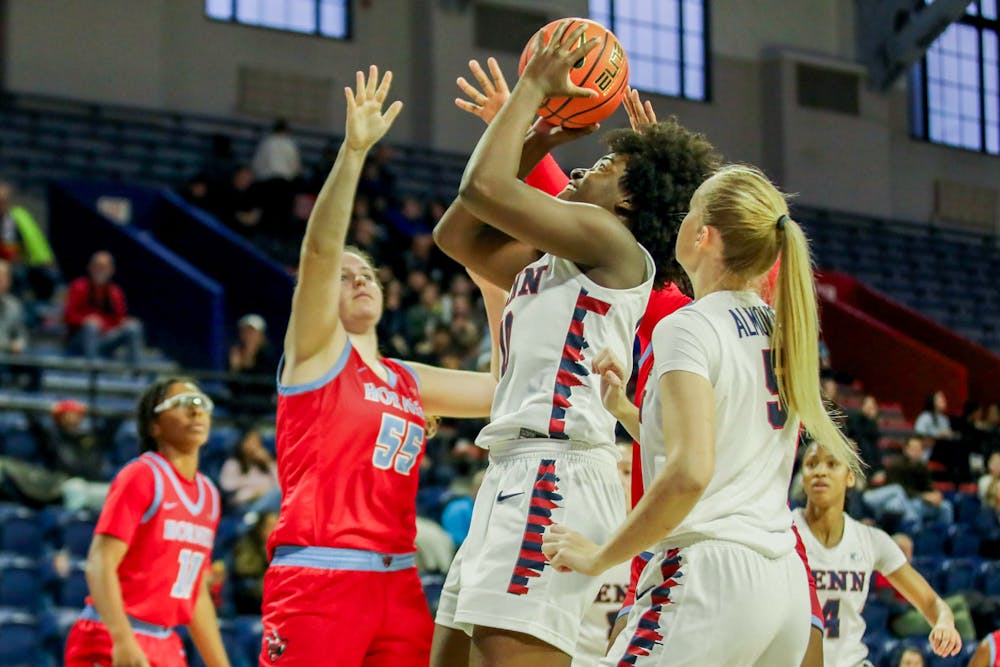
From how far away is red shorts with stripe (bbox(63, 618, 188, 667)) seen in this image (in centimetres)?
478

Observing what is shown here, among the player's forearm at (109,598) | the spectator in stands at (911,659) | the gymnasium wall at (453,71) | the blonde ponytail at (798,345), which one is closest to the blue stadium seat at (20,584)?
the player's forearm at (109,598)

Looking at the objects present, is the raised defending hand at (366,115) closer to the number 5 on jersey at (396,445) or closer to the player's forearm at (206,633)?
the number 5 on jersey at (396,445)

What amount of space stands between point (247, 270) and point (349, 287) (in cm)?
848

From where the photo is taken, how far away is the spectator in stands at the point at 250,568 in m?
7.16

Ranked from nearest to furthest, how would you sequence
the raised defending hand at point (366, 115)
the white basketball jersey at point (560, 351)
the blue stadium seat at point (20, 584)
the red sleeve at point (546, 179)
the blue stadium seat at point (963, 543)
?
the white basketball jersey at point (560, 351) < the raised defending hand at point (366, 115) < the red sleeve at point (546, 179) < the blue stadium seat at point (20, 584) < the blue stadium seat at point (963, 543)

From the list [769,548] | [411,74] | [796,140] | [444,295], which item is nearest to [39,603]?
[769,548]

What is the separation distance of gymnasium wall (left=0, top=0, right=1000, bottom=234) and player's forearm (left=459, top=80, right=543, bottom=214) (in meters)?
12.5

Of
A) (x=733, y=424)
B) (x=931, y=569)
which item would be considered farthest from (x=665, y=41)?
(x=733, y=424)

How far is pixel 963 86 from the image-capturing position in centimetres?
2180

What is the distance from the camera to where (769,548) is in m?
2.72

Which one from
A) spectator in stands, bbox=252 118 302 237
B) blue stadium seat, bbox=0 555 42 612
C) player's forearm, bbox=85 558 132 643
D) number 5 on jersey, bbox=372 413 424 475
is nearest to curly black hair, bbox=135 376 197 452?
player's forearm, bbox=85 558 132 643

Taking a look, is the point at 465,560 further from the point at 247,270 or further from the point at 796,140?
the point at 796,140

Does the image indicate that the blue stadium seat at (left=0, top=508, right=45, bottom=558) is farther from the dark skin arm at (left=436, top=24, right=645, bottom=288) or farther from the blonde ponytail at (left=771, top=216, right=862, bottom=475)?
the blonde ponytail at (left=771, top=216, right=862, bottom=475)

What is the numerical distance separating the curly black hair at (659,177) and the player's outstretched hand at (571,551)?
2.48 feet
